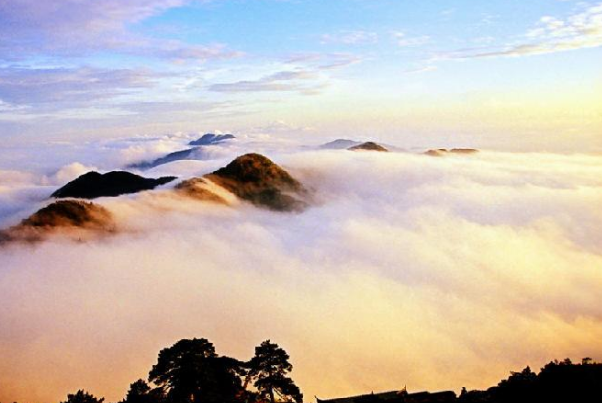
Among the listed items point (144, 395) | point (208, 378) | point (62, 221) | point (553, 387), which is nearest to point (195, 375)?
point (208, 378)

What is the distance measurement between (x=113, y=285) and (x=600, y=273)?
16081cm

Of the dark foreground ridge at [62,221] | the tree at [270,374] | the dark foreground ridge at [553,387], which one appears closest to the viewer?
the dark foreground ridge at [553,387]

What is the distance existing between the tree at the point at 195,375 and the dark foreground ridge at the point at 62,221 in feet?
479

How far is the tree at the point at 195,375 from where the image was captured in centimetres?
4650

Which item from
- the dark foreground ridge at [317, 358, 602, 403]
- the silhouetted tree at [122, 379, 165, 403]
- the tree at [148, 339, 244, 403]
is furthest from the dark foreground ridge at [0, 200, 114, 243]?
the dark foreground ridge at [317, 358, 602, 403]

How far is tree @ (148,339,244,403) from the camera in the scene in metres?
46.5

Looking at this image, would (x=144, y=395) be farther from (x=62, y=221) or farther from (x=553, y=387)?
(x=62, y=221)

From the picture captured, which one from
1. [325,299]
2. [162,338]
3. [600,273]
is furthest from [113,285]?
[600,273]

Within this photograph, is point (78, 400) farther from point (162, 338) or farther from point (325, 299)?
point (325, 299)

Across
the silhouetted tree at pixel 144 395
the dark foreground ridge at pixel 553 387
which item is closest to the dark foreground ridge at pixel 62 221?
the silhouetted tree at pixel 144 395

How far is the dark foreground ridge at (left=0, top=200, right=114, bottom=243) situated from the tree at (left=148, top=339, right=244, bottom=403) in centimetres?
14589

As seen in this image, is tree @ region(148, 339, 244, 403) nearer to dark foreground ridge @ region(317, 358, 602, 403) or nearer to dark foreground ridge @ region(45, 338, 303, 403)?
dark foreground ridge @ region(45, 338, 303, 403)

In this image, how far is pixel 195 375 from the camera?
46.8m

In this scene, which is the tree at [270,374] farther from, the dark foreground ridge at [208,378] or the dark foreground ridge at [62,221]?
the dark foreground ridge at [62,221]
